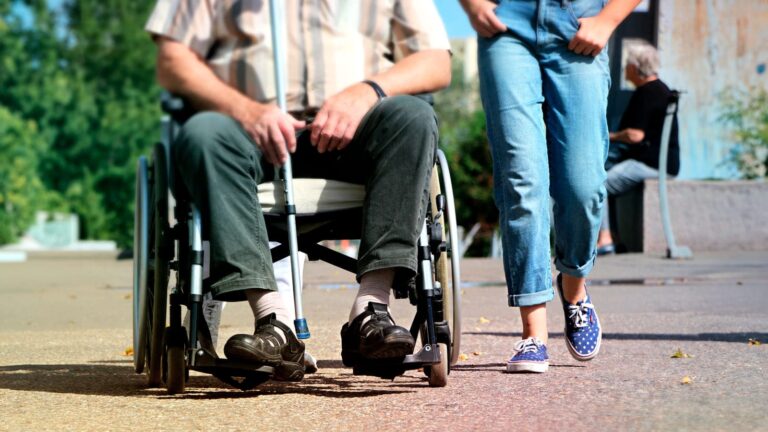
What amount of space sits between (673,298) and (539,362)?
3855 millimetres

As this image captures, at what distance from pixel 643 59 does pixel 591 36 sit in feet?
22.8

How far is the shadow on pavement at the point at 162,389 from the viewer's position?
3982mm

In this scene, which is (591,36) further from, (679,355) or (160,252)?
(160,252)

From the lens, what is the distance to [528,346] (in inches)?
175

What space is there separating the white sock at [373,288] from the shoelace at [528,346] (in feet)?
2.38

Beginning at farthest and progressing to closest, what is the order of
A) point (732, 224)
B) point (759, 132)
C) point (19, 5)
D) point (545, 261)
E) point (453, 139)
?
point (19, 5) < point (453, 139) < point (759, 132) < point (732, 224) < point (545, 261)

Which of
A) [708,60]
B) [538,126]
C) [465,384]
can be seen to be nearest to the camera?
[465,384]

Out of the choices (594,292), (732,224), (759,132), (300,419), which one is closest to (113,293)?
(594,292)

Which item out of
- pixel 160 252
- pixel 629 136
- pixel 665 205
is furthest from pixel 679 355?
pixel 665 205

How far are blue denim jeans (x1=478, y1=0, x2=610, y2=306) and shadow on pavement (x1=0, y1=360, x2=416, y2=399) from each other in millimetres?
591

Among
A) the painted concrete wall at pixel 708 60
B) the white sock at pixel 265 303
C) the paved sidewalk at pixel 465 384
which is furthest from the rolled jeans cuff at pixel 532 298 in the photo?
the painted concrete wall at pixel 708 60

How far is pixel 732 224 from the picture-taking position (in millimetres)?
12734

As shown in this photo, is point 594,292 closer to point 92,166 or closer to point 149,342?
point 149,342

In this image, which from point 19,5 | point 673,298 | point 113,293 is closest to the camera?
point 673,298
